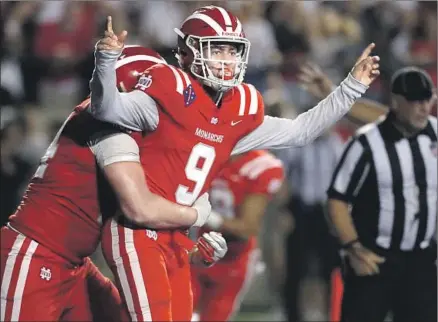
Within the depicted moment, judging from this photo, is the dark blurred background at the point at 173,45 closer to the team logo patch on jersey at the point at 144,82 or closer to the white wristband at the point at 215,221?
the white wristband at the point at 215,221

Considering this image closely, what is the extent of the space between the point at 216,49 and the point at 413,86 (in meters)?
1.41

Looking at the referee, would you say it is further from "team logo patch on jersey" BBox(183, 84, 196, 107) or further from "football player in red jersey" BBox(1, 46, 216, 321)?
"team logo patch on jersey" BBox(183, 84, 196, 107)

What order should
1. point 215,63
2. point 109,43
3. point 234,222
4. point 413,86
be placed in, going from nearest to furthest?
point 109,43, point 215,63, point 413,86, point 234,222

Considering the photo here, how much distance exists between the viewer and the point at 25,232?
451cm

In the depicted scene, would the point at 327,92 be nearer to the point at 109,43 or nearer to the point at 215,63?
the point at 215,63

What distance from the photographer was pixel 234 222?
6.43 meters

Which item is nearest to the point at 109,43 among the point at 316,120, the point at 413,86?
the point at 316,120

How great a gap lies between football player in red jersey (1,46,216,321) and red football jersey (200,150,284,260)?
189 cm

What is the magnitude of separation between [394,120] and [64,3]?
15.2 ft

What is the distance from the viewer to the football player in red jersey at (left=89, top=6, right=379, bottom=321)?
4.37 m

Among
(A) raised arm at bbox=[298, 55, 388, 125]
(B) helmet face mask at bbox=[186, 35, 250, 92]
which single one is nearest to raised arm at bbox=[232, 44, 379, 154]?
(B) helmet face mask at bbox=[186, 35, 250, 92]

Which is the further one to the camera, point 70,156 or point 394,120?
point 394,120

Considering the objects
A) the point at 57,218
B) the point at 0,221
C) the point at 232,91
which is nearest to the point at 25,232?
the point at 57,218

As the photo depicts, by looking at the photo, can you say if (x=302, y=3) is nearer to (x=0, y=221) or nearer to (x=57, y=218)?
(x=0, y=221)
